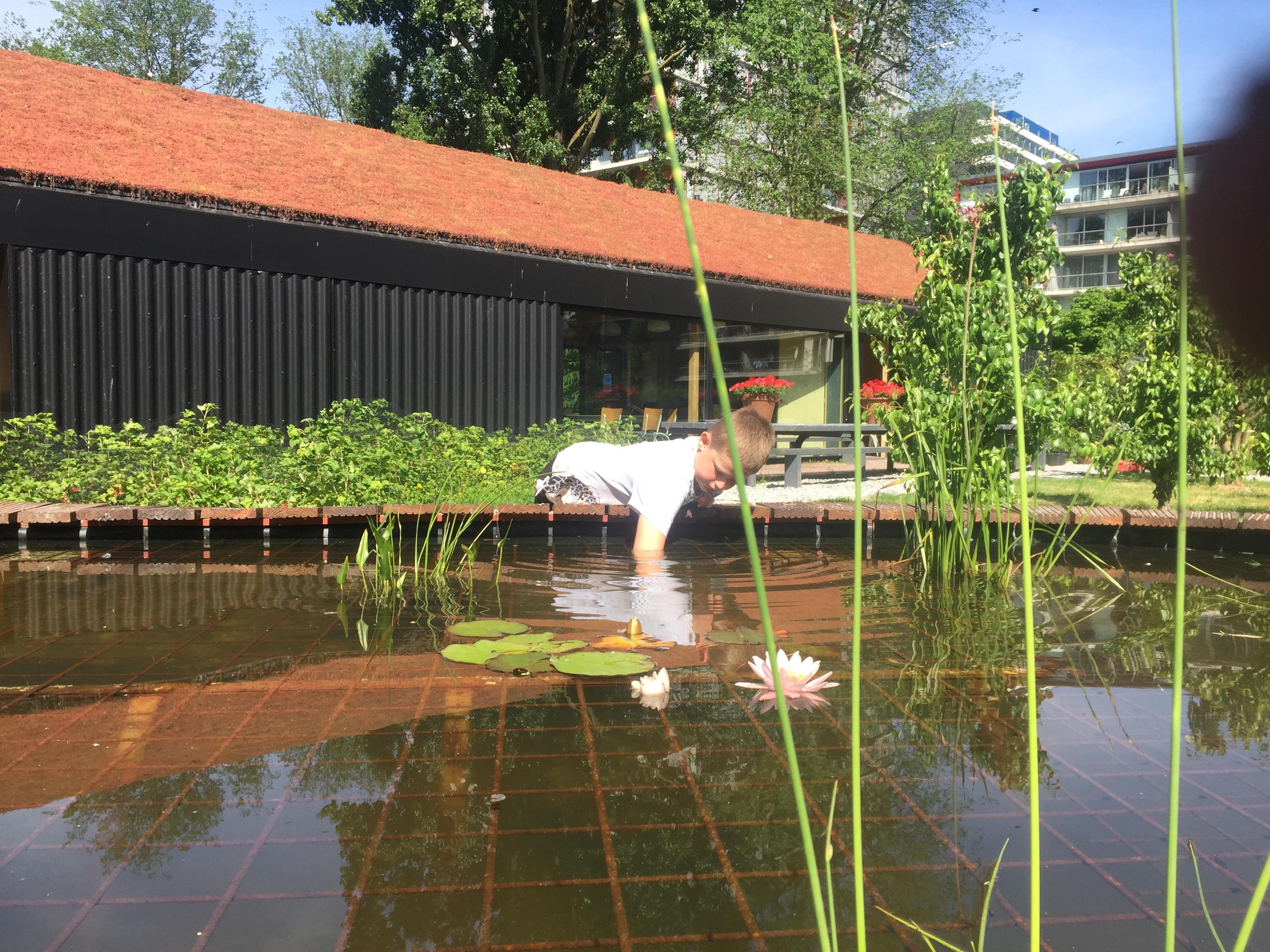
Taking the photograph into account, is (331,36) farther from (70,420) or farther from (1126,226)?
(1126,226)

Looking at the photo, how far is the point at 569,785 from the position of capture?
2.23m

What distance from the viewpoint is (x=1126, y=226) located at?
1.36m

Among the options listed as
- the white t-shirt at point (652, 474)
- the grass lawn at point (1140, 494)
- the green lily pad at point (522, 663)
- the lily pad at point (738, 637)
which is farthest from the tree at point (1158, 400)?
the green lily pad at point (522, 663)

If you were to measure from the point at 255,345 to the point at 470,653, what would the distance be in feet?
26.5

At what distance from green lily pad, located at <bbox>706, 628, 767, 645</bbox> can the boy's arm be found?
142 centimetres

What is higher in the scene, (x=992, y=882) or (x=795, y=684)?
(x=795, y=684)

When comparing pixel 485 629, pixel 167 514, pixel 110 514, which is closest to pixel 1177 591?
pixel 485 629

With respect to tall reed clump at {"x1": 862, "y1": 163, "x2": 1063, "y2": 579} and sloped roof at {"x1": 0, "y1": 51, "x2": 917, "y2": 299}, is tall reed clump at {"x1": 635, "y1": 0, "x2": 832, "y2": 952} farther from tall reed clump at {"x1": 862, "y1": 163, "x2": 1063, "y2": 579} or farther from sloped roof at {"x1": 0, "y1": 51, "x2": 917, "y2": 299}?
sloped roof at {"x1": 0, "y1": 51, "x2": 917, "y2": 299}

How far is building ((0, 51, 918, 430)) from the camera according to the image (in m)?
9.38

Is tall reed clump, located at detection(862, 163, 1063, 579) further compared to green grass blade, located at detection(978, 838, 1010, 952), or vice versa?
tall reed clump, located at detection(862, 163, 1063, 579)

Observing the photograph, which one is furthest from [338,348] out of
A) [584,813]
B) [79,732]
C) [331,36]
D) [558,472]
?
[331,36]

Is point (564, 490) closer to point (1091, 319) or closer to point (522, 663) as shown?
point (522, 663)

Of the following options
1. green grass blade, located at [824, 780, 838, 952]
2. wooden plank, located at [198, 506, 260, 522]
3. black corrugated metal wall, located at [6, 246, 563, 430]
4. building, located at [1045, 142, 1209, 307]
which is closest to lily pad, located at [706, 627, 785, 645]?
green grass blade, located at [824, 780, 838, 952]

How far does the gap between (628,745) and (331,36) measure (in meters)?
42.9
